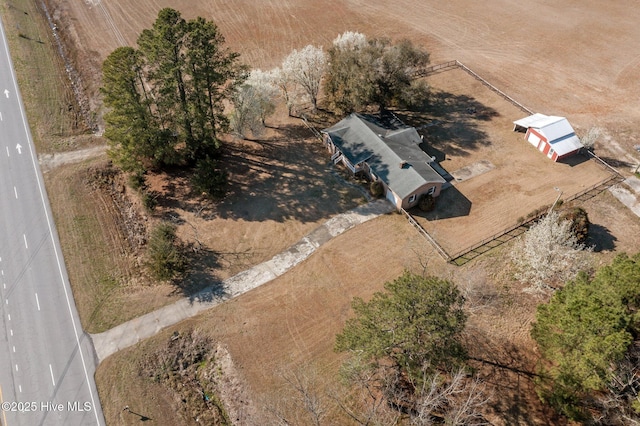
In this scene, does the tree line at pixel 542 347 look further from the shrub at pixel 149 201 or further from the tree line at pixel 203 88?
the shrub at pixel 149 201

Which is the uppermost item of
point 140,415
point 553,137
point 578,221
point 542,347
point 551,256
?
point 553,137

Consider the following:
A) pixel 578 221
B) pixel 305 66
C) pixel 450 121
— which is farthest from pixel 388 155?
pixel 578 221

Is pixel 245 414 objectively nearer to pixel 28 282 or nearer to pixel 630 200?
pixel 28 282

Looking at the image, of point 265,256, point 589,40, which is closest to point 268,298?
point 265,256

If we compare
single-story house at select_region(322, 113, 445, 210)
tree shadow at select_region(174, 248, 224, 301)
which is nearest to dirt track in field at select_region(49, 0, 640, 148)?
single-story house at select_region(322, 113, 445, 210)

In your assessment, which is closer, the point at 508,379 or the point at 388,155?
the point at 508,379

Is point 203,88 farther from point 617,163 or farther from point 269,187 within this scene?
point 617,163
